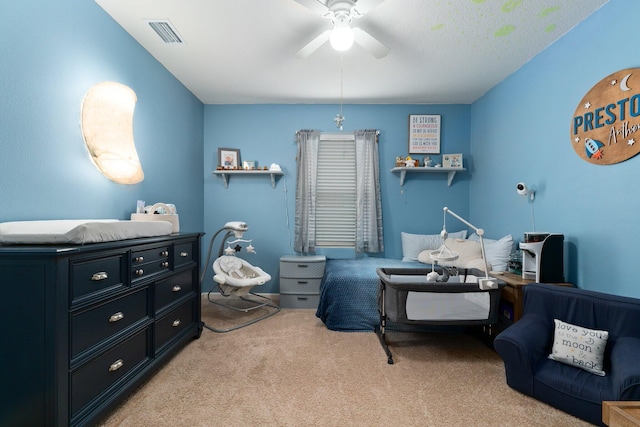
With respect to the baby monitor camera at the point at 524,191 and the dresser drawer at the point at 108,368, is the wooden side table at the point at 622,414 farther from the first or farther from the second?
the dresser drawer at the point at 108,368

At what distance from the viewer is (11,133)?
1.55 meters

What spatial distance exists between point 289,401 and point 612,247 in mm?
2342

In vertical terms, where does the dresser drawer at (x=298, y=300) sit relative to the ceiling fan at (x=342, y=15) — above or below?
below

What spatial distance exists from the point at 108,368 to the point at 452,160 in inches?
156

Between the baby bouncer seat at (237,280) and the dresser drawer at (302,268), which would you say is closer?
the baby bouncer seat at (237,280)

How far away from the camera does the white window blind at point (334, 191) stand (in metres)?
4.09

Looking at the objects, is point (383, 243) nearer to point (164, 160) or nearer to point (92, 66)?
point (164, 160)

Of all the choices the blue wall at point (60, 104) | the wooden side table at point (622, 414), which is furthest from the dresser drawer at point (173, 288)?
the wooden side table at point (622, 414)

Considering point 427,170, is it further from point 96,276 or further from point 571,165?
point 96,276

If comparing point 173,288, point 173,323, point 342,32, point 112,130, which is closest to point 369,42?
point 342,32

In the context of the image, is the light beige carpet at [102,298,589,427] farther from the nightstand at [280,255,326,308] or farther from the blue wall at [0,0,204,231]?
the blue wall at [0,0,204,231]

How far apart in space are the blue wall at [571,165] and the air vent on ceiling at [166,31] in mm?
3148

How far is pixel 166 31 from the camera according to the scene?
7.93 ft

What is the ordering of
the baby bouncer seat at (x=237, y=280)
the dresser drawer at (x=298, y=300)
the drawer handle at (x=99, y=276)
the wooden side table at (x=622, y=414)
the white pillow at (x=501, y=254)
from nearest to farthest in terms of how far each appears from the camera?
1. the wooden side table at (x=622, y=414)
2. the drawer handle at (x=99, y=276)
3. the white pillow at (x=501, y=254)
4. the baby bouncer seat at (x=237, y=280)
5. the dresser drawer at (x=298, y=300)
